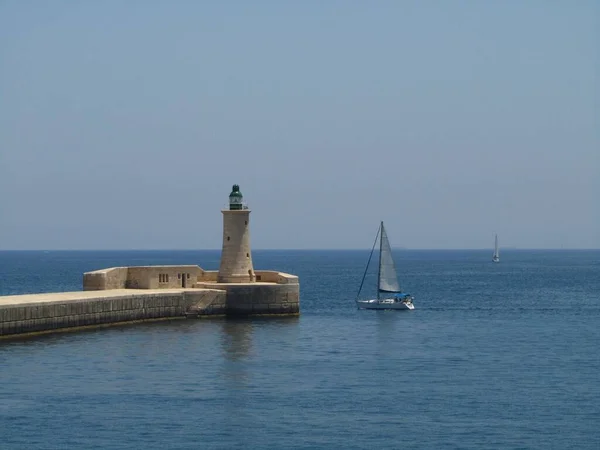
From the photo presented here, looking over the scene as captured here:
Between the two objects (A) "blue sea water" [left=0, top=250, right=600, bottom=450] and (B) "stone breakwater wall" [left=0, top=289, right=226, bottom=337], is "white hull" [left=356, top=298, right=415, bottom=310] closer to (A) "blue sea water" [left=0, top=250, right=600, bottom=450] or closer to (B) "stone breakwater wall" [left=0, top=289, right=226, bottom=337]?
(A) "blue sea water" [left=0, top=250, right=600, bottom=450]

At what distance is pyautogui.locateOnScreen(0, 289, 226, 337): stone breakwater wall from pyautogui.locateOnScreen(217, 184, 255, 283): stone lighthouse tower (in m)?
2.11

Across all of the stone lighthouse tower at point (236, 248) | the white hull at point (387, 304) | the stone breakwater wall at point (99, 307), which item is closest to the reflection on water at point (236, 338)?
the stone breakwater wall at point (99, 307)

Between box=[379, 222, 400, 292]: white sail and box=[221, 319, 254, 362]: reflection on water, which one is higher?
box=[379, 222, 400, 292]: white sail

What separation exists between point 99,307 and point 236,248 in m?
11.7

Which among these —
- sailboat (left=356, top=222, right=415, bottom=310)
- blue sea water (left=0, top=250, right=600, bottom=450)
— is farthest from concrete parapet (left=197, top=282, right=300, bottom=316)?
sailboat (left=356, top=222, right=415, bottom=310)

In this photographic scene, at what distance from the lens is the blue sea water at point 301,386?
104ft

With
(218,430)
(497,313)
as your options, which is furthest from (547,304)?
(218,430)

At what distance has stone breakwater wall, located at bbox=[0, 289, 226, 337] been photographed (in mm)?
51312

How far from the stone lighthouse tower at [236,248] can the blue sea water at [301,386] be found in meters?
4.33

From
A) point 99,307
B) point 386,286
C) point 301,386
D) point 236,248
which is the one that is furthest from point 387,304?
point 301,386

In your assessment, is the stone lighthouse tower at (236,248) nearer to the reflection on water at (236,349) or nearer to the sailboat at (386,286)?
the reflection on water at (236,349)

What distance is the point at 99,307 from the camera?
56.6 metres

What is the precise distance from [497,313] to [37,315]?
3517 centimetres

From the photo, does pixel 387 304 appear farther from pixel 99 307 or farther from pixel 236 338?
pixel 99 307
